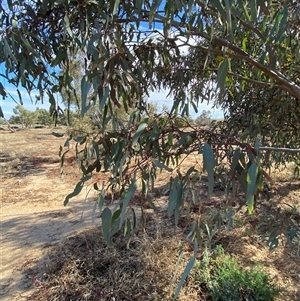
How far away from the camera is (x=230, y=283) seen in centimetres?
183

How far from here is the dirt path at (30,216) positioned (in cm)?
231

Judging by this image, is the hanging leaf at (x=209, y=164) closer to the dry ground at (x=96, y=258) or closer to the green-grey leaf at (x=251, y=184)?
the green-grey leaf at (x=251, y=184)

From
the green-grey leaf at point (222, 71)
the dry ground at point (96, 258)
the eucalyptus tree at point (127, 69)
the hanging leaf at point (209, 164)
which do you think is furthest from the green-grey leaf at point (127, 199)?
the dry ground at point (96, 258)

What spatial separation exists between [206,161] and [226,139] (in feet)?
0.99

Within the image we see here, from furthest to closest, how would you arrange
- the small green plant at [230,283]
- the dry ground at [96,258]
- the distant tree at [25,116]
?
the distant tree at [25,116] → the dry ground at [96,258] → the small green plant at [230,283]

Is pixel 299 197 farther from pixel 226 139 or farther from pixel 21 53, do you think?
pixel 21 53

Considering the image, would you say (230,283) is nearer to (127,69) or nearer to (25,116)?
(127,69)

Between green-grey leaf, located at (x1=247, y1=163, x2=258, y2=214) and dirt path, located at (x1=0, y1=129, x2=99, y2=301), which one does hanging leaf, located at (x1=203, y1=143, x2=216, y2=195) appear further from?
dirt path, located at (x1=0, y1=129, x2=99, y2=301)

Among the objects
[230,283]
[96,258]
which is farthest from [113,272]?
[230,283]

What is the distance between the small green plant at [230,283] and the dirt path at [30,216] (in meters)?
1.34

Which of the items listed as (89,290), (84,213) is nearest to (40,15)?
(89,290)

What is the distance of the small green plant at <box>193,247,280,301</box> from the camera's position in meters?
1.78

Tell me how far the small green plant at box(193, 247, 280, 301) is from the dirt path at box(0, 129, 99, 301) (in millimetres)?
1335

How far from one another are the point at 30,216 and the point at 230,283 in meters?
3.04
